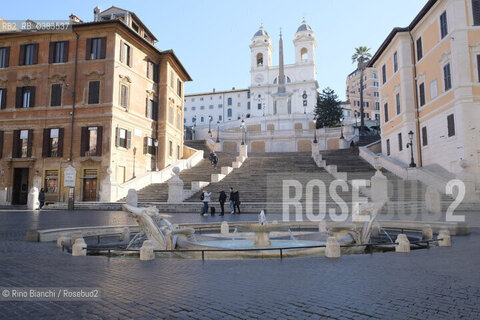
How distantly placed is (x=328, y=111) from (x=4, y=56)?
46.7 m

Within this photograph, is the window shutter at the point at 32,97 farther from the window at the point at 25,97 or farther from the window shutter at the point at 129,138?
the window shutter at the point at 129,138

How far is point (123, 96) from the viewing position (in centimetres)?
3106

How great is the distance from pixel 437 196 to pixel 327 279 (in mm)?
15028

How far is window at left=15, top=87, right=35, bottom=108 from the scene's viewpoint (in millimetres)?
31188

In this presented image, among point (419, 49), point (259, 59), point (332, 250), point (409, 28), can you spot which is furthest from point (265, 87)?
point (332, 250)

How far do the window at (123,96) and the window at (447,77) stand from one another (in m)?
25.0

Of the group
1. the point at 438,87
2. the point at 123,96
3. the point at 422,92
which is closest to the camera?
the point at 438,87

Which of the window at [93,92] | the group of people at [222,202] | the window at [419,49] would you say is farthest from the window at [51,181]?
the window at [419,49]

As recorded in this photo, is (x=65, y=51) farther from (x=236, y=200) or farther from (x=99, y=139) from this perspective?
(x=236, y=200)

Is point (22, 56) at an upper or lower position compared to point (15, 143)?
upper

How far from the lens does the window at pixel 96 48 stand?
3036cm

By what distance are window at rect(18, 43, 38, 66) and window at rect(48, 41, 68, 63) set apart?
1.66 meters

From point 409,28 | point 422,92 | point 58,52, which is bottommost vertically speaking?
point 422,92

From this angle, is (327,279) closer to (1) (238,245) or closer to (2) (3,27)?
(1) (238,245)
